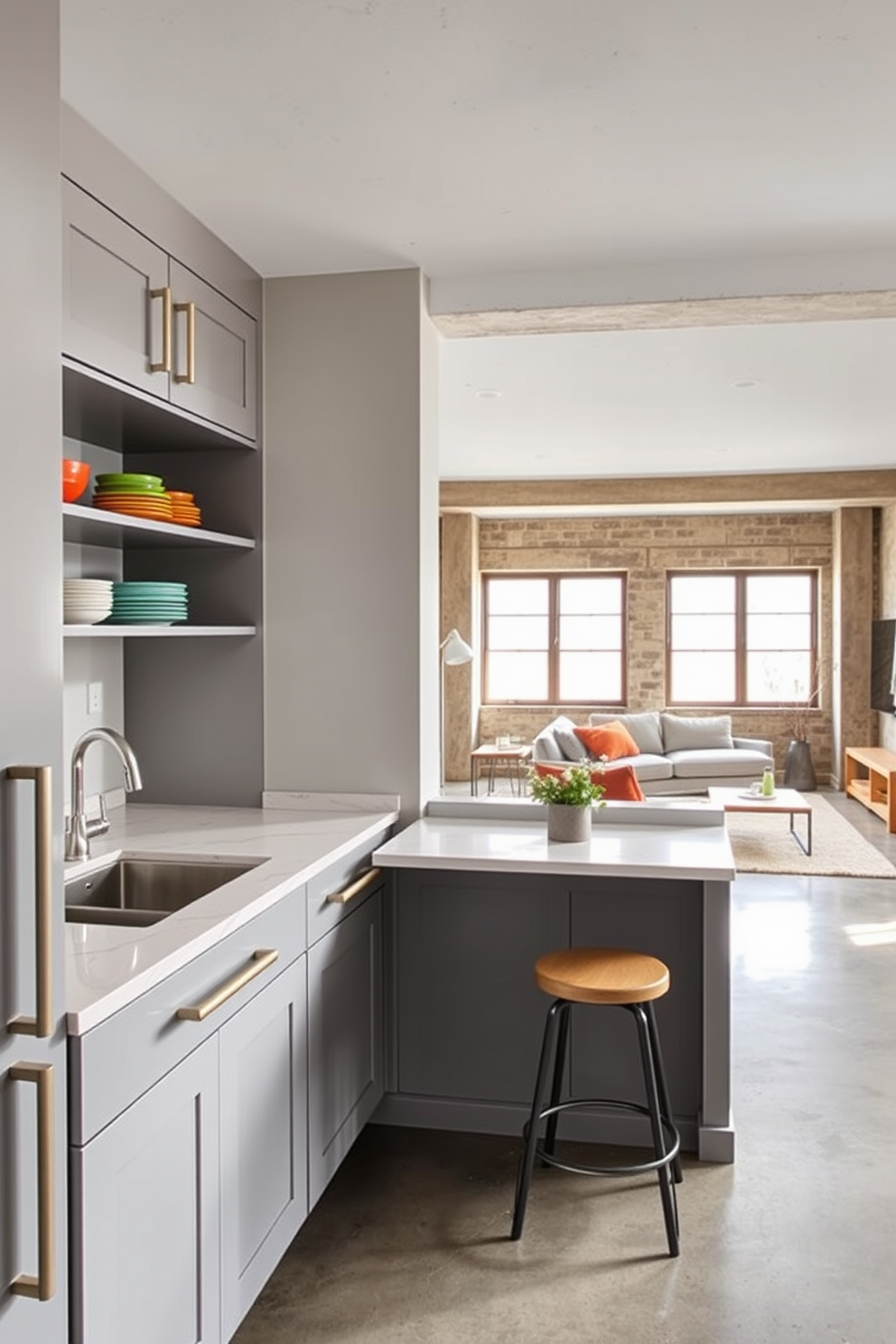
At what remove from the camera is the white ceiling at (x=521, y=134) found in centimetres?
196

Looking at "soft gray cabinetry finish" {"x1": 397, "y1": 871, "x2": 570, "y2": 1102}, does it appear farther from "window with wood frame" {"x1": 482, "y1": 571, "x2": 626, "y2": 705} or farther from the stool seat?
"window with wood frame" {"x1": 482, "y1": 571, "x2": 626, "y2": 705}

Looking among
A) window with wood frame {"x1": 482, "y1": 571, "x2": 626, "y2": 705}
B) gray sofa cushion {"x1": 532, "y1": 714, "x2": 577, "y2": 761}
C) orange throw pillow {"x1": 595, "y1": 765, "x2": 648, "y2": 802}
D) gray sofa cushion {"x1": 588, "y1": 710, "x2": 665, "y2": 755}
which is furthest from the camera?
→ window with wood frame {"x1": 482, "y1": 571, "x2": 626, "y2": 705}

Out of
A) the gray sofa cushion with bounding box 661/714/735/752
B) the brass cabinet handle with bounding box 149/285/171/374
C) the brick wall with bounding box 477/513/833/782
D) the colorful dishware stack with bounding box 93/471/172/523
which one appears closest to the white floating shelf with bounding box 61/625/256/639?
the colorful dishware stack with bounding box 93/471/172/523

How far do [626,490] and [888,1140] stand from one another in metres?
6.54

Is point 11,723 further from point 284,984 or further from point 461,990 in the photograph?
point 461,990

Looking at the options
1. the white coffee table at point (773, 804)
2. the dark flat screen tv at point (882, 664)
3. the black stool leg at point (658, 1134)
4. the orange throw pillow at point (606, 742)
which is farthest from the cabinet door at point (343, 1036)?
Answer: the dark flat screen tv at point (882, 664)

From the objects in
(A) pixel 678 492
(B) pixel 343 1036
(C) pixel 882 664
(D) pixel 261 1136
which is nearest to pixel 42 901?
(D) pixel 261 1136

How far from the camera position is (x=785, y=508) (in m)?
9.61

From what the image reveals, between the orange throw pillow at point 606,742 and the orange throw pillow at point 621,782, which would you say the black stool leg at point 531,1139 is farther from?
the orange throw pillow at point 606,742

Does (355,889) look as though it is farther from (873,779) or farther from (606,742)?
(873,779)

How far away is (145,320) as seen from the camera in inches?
97.7

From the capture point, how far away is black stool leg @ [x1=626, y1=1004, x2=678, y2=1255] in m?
2.41

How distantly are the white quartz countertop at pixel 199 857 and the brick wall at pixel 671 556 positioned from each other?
7.29 metres

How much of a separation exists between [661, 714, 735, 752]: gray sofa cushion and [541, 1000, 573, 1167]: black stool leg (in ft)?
21.0
